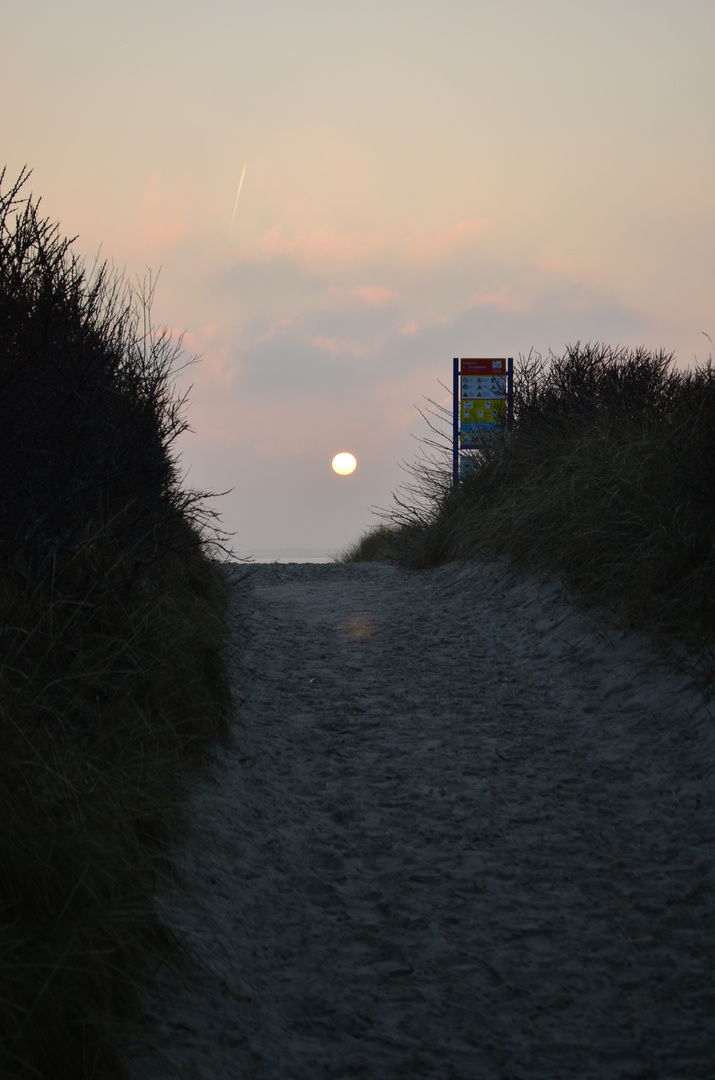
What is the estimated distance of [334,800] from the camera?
13.7ft

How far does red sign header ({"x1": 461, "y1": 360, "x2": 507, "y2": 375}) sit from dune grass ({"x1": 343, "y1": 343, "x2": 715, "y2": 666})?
274cm

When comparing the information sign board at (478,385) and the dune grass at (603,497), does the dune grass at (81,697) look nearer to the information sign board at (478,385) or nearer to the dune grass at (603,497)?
the dune grass at (603,497)

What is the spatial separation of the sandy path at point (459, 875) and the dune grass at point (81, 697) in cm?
22

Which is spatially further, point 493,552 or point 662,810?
point 493,552

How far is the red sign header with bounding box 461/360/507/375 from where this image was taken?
1437 centimetres

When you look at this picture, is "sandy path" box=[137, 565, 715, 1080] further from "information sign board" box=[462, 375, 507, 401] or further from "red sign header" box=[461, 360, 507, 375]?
"red sign header" box=[461, 360, 507, 375]

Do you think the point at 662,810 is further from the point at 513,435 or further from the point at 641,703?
the point at 513,435

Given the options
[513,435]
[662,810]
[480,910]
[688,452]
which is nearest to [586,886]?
[480,910]

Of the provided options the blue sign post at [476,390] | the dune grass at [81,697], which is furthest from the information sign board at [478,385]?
the dune grass at [81,697]

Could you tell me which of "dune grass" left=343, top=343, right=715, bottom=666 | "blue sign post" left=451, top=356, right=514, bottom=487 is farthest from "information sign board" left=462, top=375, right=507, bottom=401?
"dune grass" left=343, top=343, right=715, bottom=666

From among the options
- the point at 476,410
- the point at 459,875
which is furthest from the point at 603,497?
the point at 476,410

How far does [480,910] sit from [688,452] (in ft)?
13.0

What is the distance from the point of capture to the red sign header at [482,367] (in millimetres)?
14367

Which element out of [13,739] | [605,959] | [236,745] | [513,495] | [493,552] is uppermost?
[513,495]
